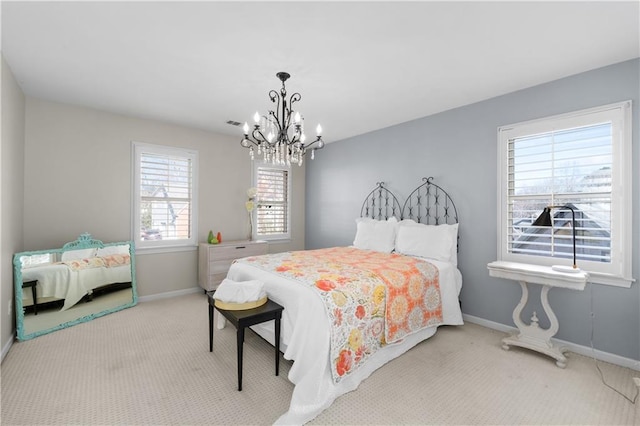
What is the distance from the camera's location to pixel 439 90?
3109 millimetres

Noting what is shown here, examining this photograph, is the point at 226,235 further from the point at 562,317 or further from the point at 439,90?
the point at 562,317

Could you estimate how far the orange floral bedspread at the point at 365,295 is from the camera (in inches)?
83.0

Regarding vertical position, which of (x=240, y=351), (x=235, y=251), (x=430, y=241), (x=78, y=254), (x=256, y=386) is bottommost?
(x=256, y=386)

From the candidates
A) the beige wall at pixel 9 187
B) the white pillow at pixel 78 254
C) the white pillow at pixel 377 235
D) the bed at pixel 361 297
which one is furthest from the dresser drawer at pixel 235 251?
the beige wall at pixel 9 187

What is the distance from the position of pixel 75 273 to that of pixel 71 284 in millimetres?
127

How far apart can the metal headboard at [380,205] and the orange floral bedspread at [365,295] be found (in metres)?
1.12

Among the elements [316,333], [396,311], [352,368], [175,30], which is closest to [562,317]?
[396,311]

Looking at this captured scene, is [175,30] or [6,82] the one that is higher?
[175,30]

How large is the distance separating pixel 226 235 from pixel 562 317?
458 centimetres

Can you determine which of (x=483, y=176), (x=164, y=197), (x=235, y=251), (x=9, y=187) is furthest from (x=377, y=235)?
(x=9, y=187)

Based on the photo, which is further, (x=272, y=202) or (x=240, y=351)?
(x=272, y=202)

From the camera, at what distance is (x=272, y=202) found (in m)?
5.56

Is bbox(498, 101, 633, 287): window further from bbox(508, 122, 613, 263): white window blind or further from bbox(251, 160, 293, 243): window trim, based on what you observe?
bbox(251, 160, 293, 243): window trim

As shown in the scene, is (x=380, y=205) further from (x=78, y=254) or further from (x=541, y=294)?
(x=78, y=254)
